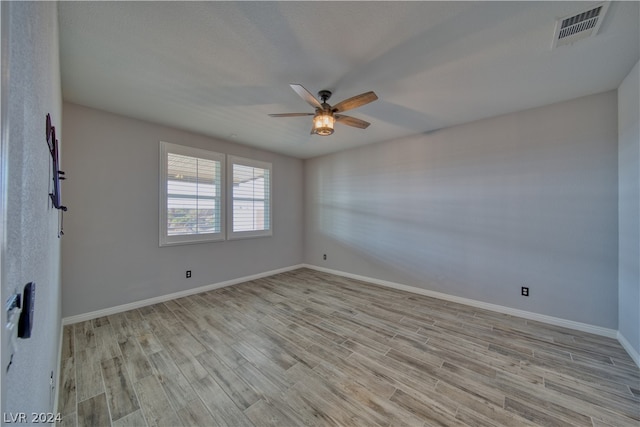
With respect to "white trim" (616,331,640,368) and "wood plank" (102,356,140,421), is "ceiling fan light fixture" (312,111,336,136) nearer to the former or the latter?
"wood plank" (102,356,140,421)

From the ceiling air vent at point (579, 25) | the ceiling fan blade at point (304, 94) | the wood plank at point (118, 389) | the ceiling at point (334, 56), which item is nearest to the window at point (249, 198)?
the ceiling at point (334, 56)

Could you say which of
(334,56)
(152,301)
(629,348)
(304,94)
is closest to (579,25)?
(334,56)

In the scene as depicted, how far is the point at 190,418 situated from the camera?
5.19ft

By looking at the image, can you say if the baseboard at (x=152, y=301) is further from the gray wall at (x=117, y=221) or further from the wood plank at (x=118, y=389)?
the wood plank at (x=118, y=389)

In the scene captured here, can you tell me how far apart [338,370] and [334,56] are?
2.69 metres

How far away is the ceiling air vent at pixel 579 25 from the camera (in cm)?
161

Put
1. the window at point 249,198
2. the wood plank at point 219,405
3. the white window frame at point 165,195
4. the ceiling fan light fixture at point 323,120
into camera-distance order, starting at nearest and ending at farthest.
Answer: the wood plank at point 219,405 → the ceiling fan light fixture at point 323,120 → the white window frame at point 165,195 → the window at point 249,198

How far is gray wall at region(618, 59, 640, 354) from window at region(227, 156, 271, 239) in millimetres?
4914

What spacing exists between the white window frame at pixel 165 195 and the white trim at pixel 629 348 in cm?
513

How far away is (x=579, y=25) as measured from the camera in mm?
1721

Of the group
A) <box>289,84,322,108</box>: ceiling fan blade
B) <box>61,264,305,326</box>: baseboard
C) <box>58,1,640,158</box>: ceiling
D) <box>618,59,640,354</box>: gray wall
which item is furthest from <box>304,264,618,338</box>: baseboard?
<box>289,84,322,108</box>: ceiling fan blade

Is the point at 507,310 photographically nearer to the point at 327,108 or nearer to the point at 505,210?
the point at 505,210

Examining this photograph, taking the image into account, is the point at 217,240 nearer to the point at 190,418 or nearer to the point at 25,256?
the point at 190,418

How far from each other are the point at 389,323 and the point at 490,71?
2.88m
